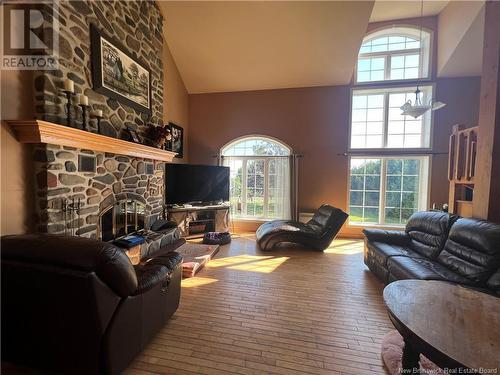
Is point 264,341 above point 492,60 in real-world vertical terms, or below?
below

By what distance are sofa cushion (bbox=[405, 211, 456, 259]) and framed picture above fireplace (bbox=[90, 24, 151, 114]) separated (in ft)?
14.3

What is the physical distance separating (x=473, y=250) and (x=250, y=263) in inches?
105

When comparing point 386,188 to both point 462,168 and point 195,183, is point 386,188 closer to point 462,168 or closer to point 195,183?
point 462,168

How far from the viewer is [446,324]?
4.54 feet

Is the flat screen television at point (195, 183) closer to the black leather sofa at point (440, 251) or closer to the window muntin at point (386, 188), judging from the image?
the window muntin at point (386, 188)

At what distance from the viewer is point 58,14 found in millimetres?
2262

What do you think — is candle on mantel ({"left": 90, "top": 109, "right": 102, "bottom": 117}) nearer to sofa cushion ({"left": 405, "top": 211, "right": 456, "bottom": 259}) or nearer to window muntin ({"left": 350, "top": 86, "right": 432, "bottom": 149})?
sofa cushion ({"left": 405, "top": 211, "right": 456, "bottom": 259})

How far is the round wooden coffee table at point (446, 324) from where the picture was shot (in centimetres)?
116

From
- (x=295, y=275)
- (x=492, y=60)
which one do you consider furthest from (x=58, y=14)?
(x=492, y=60)

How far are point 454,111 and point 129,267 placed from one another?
645 cm

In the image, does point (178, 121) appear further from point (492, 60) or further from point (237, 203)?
point (492, 60)

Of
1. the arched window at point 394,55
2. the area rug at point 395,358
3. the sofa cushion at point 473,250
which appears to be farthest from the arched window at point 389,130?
the area rug at point 395,358

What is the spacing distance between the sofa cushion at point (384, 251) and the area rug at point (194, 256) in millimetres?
2411

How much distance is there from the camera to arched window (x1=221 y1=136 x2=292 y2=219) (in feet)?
18.3
